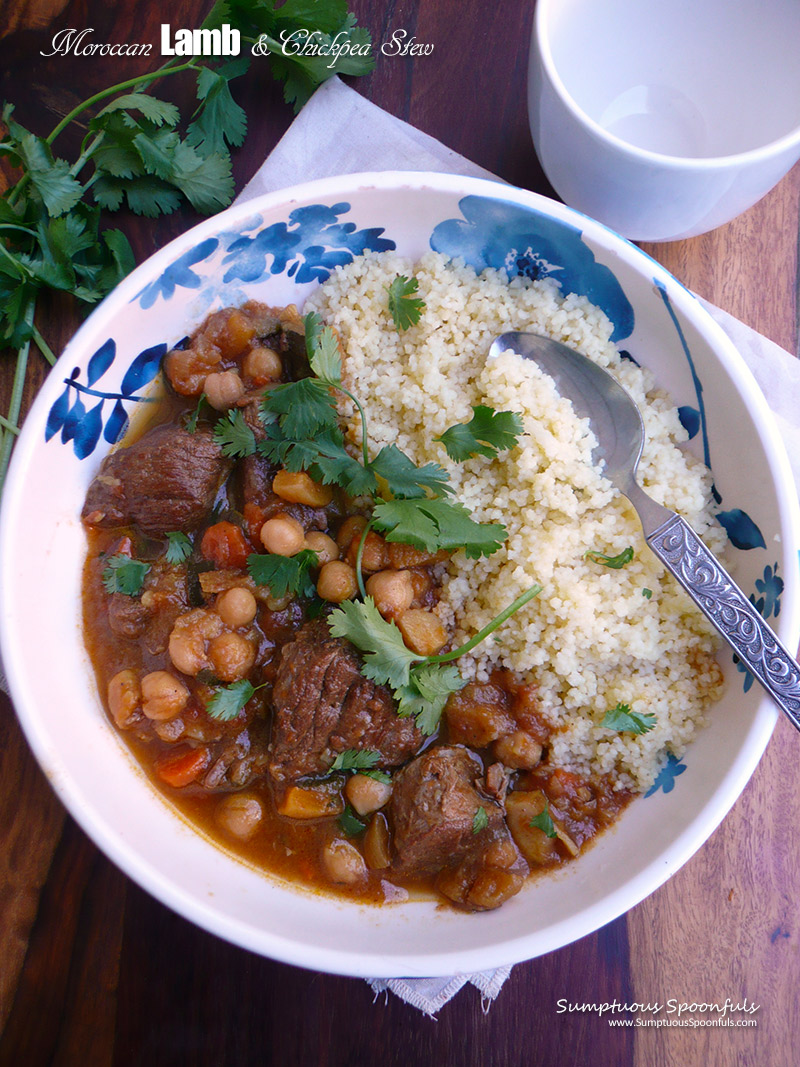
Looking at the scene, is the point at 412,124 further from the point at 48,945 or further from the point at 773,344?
the point at 48,945

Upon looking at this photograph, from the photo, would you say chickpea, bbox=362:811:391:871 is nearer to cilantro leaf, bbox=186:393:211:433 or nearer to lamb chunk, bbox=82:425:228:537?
lamb chunk, bbox=82:425:228:537

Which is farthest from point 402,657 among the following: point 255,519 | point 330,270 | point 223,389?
point 330,270

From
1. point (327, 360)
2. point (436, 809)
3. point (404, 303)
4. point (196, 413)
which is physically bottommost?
point (436, 809)

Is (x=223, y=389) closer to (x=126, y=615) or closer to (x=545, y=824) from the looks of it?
(x=126, y=615)

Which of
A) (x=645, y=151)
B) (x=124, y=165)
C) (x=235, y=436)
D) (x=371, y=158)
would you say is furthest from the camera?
(x=371, y=158)

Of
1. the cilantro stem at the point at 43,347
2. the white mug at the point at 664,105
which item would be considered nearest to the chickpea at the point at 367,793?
the cilantro stem at the point at 43,347
